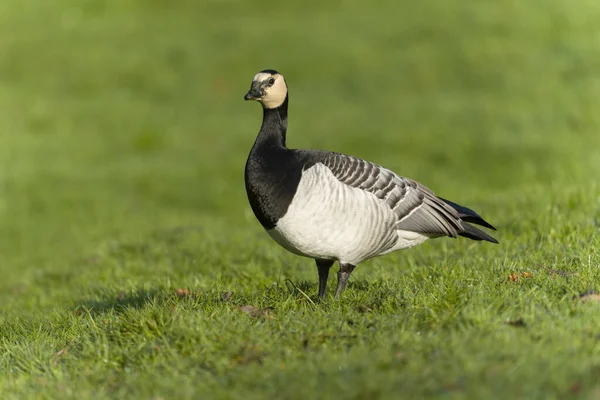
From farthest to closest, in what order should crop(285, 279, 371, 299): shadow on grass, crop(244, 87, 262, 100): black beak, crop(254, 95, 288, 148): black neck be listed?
crop(285, 279, 371, 299): shadow on grass → crop(254, 95, 288, 148): black neck → crop(244, 87, 262, 100): black beak

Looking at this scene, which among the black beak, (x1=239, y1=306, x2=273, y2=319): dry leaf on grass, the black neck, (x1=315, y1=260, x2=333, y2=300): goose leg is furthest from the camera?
(x1=315, y1=260, x2=333, y2=300): goose leg

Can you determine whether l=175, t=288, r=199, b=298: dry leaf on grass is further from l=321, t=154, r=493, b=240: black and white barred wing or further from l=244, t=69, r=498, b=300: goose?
l=321, t=154, r=493, b=240: black and white barred wing

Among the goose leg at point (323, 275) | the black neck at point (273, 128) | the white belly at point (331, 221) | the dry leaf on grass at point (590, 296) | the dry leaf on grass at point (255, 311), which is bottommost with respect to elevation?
the dry leaf on grass at point (255, 311)

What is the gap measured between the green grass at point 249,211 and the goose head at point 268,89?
1.96 metres

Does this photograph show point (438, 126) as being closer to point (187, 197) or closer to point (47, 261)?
point (187, 197)

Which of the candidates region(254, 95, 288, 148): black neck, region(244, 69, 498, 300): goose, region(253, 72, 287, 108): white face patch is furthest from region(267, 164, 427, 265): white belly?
region(253, 72, 287, 108): white face patch

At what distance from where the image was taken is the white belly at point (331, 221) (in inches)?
266

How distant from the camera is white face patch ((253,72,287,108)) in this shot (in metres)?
7.37

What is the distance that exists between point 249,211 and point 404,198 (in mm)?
8530

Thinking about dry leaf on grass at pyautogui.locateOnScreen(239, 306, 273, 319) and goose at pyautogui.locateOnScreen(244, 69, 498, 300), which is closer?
dry leaf on grass at pyautogui.locateOnScreen(239, 306, 273, 319)

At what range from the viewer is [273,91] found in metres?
7.43

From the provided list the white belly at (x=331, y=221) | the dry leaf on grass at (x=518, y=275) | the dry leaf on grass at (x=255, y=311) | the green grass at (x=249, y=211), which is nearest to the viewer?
the green grass at (x=249, y=211)

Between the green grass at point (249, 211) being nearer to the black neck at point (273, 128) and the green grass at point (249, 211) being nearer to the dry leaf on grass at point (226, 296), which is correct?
the dry leaf on grass at point (226, 296)

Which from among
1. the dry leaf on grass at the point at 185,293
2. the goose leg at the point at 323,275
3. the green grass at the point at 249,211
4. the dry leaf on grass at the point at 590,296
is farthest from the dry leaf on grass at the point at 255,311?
the dry leaf on grass at the point at 590,296
